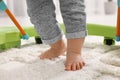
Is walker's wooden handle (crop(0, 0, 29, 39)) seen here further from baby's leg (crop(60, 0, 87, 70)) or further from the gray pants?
baby's leg (crop(60, 0, 87, 70))

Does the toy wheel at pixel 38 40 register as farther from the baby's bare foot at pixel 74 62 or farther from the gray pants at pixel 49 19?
the baby's bare foot at pixel 74 62

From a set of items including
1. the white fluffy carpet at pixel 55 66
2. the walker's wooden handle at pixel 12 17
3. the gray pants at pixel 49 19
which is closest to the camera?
the white fluffy carpet at pixel 55 66

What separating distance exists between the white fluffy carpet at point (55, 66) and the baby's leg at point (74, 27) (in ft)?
0.12

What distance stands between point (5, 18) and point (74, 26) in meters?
1.35

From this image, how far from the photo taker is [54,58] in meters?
0.89

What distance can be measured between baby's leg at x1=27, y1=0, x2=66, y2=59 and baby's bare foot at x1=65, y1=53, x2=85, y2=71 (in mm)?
103

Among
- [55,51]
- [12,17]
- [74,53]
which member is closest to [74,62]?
[74,53]

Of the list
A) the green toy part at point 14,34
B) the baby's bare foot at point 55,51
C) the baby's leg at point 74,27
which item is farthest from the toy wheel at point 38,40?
the baby's leg at point 74,27

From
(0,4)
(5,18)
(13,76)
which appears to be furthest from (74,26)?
(5,18)

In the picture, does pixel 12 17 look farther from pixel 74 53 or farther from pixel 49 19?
pixel 74 53

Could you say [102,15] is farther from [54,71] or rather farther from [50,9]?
[54,71]

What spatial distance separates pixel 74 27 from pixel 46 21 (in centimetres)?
12

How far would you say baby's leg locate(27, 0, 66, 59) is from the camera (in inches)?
34.8

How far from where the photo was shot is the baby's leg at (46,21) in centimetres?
88
